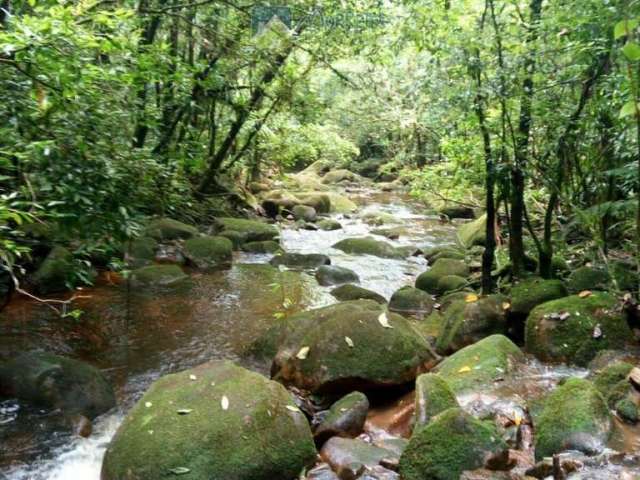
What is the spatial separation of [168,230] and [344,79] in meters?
→ 5.43

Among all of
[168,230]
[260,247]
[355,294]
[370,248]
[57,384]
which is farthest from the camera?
[370,248]

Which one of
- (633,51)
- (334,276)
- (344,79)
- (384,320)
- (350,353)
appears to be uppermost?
(344,79)

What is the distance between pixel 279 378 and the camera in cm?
573

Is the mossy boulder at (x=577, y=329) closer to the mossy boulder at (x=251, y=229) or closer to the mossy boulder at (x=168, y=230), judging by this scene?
the mossy boulder at (x=168, y=230)

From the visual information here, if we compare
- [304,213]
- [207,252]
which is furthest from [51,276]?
[304,213]

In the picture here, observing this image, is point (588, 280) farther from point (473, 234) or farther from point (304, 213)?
point (304, 213)

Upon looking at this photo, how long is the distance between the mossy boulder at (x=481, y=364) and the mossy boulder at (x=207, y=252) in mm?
6369

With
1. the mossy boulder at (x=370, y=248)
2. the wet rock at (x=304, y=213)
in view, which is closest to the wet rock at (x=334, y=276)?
the mossy boulder at (x=370, y=248)

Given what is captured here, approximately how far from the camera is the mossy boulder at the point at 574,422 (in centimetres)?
388

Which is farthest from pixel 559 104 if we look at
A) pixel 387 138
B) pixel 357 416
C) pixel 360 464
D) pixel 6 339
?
pixel 387 138

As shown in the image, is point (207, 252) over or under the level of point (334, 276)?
under

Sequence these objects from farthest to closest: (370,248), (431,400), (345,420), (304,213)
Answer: (304,213) → (370,248) → (345,420) → (431,400)

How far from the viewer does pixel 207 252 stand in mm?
11258

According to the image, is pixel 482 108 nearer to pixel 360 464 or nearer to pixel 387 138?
pixel 360 464
